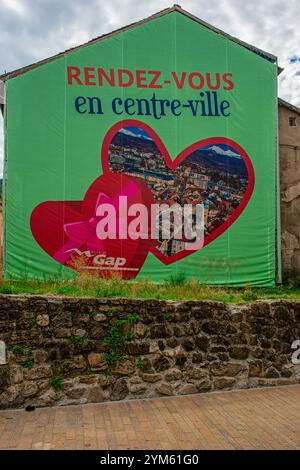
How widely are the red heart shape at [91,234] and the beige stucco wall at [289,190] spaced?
4319 mm

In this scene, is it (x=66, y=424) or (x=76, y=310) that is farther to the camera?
→ (x=76, y=310)

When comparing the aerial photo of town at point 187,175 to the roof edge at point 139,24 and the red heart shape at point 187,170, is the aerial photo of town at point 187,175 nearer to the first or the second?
the red heart shape at point 187,170

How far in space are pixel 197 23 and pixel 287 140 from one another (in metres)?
4.45

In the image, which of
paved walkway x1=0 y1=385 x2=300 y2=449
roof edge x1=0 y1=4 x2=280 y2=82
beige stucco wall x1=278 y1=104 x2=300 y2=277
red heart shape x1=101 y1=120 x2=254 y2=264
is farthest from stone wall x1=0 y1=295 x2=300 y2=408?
roof edge x1=0 y1=4 x2=280 y2=82

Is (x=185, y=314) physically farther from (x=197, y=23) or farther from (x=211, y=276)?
(x=197, y=23)

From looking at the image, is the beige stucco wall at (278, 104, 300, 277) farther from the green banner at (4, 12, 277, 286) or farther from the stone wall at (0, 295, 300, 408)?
the stone wall at (0, 295, 300, 408)

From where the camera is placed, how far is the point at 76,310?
7043 millimetres

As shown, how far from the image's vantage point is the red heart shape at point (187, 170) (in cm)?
1356

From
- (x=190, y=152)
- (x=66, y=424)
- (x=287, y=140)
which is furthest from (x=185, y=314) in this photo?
(x=287, y=140)

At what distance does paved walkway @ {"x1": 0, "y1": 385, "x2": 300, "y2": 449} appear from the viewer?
543cm

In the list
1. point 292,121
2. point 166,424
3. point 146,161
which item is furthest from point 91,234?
point 166,424

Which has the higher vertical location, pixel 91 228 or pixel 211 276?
pixel 91 228

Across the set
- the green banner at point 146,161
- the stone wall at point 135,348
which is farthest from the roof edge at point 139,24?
the stone wall at point 135,348

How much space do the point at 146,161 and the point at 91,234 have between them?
8.28ft
